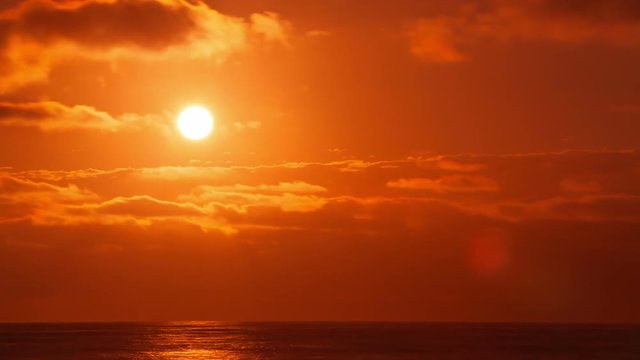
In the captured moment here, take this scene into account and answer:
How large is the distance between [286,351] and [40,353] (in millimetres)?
38030

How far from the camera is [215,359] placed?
126 metres

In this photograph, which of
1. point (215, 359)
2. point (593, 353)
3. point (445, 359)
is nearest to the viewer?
point (445, 359)

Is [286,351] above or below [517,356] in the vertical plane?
above

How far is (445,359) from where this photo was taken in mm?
118250

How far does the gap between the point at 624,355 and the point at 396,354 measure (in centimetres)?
3216

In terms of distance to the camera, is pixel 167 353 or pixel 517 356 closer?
pixel 517 356

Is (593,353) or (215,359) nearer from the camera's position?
(215,359)

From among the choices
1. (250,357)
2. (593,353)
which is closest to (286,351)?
(250,357)

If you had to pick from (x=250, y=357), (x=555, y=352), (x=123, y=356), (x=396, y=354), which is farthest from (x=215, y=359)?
(x=555, y=352)

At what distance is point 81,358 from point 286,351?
33.1m

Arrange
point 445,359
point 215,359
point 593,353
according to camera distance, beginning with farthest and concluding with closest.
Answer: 1. point 593,353
2. point 215,359
3. point 445,359

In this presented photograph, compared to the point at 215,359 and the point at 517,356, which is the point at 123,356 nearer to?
the point at 215,359

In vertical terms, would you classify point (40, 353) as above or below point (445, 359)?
above

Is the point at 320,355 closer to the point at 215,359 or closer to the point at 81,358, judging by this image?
the point at 215,359
